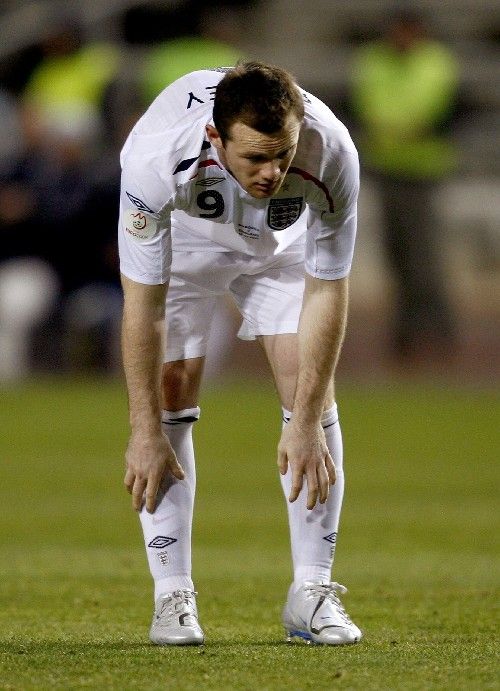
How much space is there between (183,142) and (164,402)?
973 millimetres

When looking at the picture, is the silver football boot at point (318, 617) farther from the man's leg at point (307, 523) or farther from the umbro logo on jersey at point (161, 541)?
the umbro logo on jersey at point (161, 541)

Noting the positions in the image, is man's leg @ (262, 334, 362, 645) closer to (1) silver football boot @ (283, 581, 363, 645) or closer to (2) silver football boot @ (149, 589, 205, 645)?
(1) silver football boot @ (283, 581, 363, 645)

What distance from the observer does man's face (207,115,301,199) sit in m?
4.64

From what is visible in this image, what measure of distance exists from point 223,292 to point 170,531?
86cm

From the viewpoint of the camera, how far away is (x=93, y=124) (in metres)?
16.3

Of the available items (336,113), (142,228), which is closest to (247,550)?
(142,228)

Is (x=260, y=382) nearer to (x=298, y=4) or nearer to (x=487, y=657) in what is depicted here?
(x=298, y=4)

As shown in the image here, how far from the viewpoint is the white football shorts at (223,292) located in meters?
5.36

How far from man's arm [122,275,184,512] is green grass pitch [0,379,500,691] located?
58 centimetres

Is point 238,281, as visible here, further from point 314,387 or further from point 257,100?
point 257,100

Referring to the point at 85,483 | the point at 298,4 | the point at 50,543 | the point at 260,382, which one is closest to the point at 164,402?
the point at 50,543

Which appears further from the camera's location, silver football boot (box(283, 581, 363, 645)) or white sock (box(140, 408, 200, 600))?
white sock (box(140, 408, 200, 600))

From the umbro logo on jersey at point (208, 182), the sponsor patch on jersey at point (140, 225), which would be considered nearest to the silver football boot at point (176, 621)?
the sponsor patch on jersey at point (140, 225)

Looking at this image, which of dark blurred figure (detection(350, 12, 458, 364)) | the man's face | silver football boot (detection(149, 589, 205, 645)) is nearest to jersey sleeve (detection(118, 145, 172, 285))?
the man's face
